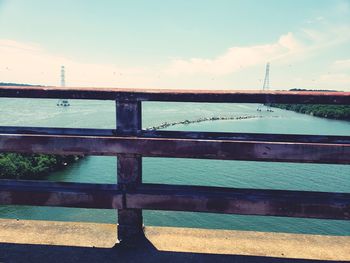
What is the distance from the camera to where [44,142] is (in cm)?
298

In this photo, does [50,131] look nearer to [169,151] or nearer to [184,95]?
[169,151]

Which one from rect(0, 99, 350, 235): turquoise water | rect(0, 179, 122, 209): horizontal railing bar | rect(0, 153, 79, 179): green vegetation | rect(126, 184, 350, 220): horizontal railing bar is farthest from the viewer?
rect(0, 153, 79, 179): green vegetation

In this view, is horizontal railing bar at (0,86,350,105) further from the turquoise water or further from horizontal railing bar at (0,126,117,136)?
the turquoise water

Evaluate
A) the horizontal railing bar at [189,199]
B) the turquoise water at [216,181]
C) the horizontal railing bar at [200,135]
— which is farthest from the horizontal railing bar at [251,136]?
the turquoise water at [216,181]

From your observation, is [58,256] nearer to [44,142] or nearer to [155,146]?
[44,142]

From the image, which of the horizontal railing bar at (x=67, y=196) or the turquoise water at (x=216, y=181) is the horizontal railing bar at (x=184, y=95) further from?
the turquoise water at (x=216, y=181)

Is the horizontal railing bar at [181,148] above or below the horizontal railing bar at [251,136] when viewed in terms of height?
below

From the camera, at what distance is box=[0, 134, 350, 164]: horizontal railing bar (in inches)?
107

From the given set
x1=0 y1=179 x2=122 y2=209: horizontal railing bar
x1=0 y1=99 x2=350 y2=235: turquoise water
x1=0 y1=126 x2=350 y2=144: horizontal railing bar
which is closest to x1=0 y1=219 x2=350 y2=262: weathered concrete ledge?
x1=0 y1=179 x2=122 y2=209: horizontal railing bar

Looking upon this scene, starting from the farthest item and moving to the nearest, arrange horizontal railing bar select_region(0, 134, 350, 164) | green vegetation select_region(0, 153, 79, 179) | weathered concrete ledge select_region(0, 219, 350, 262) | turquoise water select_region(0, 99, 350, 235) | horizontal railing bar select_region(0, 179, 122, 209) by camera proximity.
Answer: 1. green vegetation select_region(0, 153, 79, 179)
2. turquoise water select_region(0, 99, 350, 235)
3. weathered concrete ledge select_region(0, 219, 350, 262)
4. horizontal railing bar select_region(0, 179, 122, 209)
5. horizontal railing bar select_region(0, 134, 350, 164)

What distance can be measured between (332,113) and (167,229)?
9990 centimetres

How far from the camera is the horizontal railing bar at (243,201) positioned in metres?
2.87

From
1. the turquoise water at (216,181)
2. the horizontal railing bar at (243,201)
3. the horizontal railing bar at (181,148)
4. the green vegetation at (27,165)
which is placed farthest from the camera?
the green vegetation at (27,165)

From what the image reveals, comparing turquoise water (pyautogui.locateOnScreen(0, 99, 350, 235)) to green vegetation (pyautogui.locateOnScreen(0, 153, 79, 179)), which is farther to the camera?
green vegetation (pyautogui.locateOnScreen(0, 153, 79, 179))
